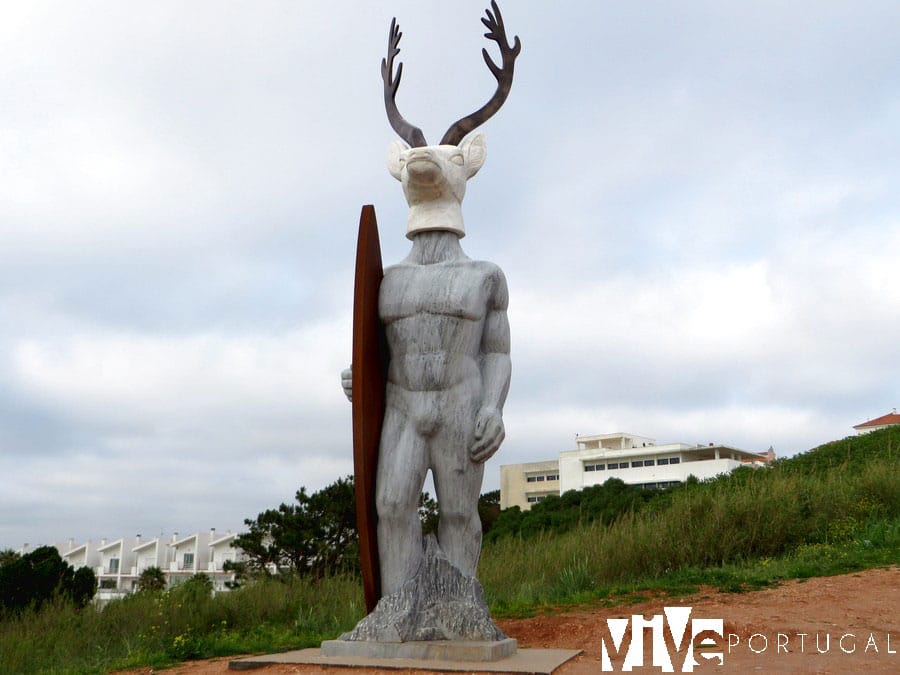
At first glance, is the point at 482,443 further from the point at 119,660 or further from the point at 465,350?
the point at 119,660

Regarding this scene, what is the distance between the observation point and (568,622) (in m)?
5.58

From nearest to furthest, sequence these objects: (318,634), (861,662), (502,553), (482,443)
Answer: (861,662) → (482,443) → (318,634) → (502,553)

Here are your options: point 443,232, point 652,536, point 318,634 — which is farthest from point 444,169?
point 652,536

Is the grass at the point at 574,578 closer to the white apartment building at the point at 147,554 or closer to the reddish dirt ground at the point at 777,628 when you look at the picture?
the reddish dirt ground at the point at 777,628

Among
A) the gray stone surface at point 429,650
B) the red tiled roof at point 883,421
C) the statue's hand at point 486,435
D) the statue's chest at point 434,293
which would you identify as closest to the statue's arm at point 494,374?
the statue's hand at point 486,435

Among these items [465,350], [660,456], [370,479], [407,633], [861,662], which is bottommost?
[861,662]

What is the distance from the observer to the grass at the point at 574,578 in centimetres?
630

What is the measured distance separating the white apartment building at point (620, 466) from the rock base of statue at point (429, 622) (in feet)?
97.8

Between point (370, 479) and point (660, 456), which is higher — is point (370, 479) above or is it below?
below

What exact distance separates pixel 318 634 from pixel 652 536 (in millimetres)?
3883

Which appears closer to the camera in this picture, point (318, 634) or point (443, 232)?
point (443, 232)

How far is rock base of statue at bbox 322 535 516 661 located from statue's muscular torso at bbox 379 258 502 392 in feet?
3.22

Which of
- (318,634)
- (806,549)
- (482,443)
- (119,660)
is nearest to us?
(482,443)

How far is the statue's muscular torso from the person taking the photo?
436 centimetres
